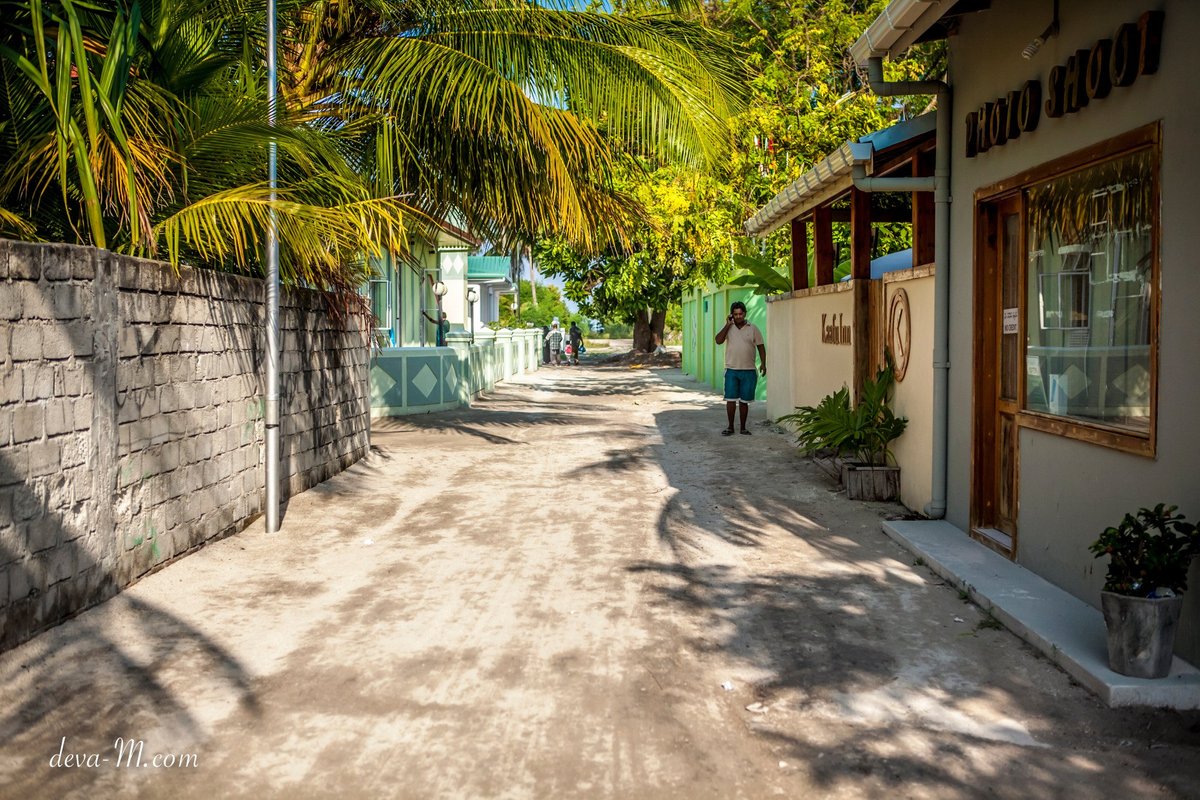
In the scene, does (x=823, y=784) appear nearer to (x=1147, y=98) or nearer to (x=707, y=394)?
(x=1147, y=98)

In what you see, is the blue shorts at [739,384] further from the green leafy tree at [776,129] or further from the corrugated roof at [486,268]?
the corrugated roof at [486,268]

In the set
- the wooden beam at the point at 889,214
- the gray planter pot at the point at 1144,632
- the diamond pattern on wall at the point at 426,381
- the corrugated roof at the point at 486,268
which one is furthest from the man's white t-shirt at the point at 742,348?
the corrugated roof at the point at 486,268

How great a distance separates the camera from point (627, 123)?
12422 mm

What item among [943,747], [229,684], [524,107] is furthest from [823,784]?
[524,107]

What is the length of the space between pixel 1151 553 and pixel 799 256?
1067 centimetres

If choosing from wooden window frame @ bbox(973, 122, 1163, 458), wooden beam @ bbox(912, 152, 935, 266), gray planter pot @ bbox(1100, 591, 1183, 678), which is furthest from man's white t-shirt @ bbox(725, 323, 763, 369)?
gray planter pot @ bbox(1100, 591, 1183, 678)

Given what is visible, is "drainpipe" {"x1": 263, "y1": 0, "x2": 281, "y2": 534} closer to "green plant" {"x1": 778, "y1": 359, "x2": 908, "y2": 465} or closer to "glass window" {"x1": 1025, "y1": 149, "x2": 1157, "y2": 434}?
"green plant" {"x1": 778, "y1": 359, "x2": 908, "y2": 465}

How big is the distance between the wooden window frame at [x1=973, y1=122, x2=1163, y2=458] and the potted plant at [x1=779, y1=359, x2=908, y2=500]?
8.78 feet

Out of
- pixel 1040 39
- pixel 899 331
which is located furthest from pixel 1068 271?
pixel 899 331

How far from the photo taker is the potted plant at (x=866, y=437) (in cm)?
975

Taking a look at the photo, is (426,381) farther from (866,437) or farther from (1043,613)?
(1043,613)

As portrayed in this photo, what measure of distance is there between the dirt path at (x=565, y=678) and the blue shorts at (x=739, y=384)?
6009mm

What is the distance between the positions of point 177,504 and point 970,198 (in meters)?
5.85

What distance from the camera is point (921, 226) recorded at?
9.98m
